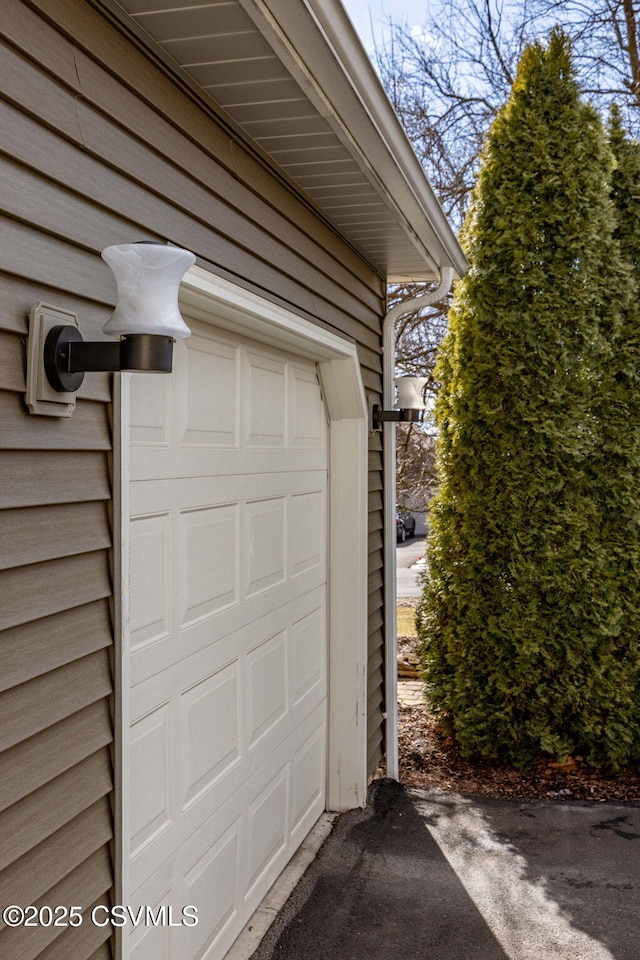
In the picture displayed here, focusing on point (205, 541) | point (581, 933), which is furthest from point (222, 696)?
point (581, 933)

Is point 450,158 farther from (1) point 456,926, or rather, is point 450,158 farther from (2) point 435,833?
(1) point 456,926

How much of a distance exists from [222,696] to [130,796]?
0.70 metres

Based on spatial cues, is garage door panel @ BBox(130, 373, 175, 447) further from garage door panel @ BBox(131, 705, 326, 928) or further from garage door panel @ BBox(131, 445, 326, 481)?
garage door panel @ BBox(131, 705, 326, 928)

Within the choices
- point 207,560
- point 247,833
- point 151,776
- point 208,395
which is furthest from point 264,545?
point 151,776

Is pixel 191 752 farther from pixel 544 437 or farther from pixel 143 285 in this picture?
pixel 544 437

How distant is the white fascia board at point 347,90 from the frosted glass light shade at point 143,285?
0.74 metres

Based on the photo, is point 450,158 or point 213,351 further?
point 450,158

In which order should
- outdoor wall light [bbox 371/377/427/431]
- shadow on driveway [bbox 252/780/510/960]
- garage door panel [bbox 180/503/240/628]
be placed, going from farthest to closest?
outdoor wall light [bbox 371/377/427/431], shadow on driveway [bbox 252/780/510/960], garage door panel [bbox 180/503/240/628]

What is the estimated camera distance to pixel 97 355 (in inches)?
62.2

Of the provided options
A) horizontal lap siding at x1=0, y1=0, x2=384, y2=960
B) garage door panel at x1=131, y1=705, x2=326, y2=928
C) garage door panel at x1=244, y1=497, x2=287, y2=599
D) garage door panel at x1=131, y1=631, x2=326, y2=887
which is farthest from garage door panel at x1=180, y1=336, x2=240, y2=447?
garage door panel at x1=131, y1=705, x2=326, y2=928

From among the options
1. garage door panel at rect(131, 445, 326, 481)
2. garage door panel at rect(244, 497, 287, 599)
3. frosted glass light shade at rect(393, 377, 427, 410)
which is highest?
frosted glass light shade at rect(393, 377, 427, 410)

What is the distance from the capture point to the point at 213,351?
8.81 feet

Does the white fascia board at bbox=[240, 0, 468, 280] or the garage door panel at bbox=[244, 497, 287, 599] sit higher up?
the white fascia board at bbox=[240, 0, 468, 280]

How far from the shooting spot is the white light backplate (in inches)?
60.1
